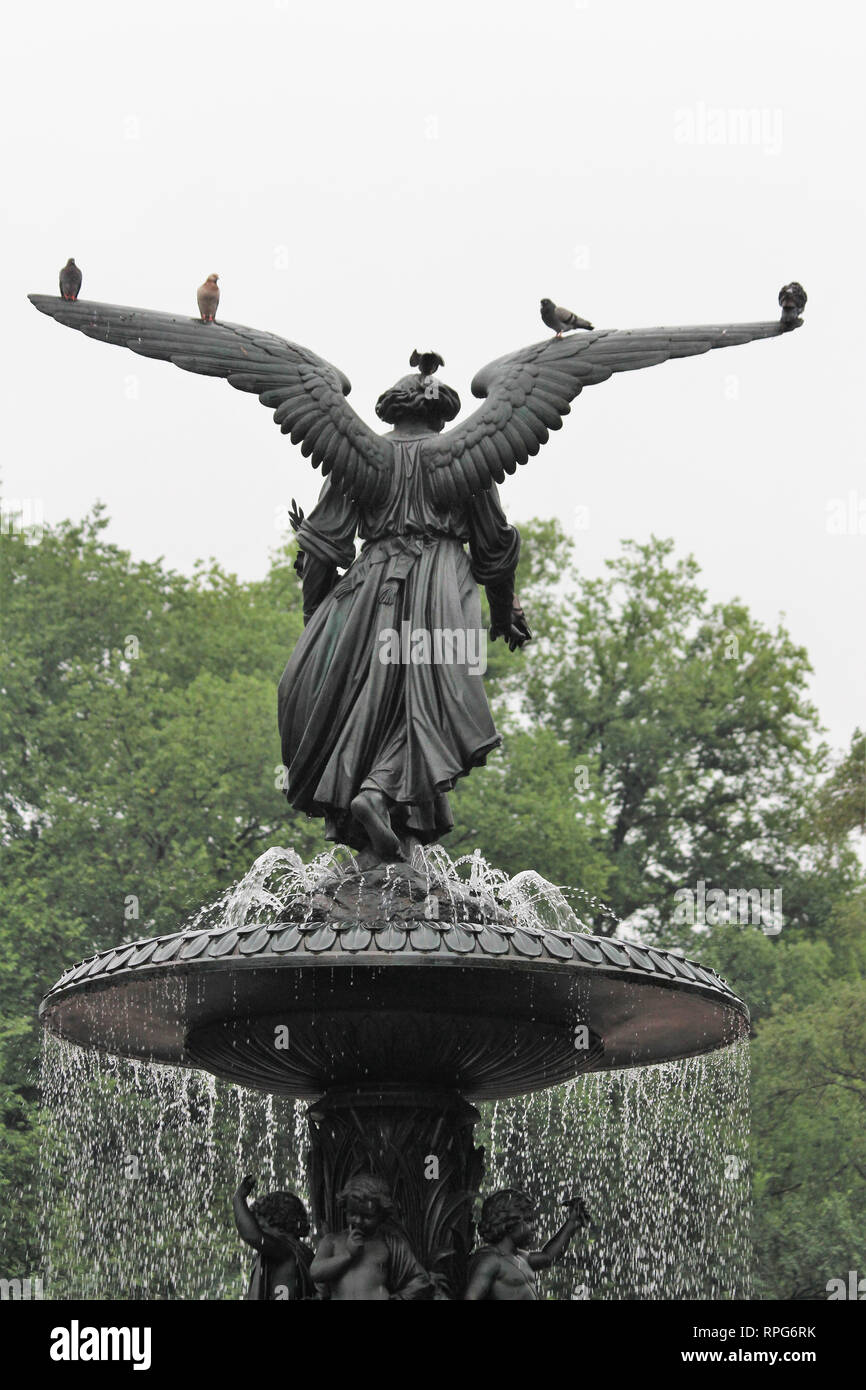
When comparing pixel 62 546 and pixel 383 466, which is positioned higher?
pixel 62 546

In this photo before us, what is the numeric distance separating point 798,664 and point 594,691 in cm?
341

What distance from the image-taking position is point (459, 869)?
23859 mm

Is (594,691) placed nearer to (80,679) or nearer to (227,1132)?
(80,679)

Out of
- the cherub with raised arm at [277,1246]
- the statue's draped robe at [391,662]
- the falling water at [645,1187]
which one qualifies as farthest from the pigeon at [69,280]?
the falling water at [645,1187]

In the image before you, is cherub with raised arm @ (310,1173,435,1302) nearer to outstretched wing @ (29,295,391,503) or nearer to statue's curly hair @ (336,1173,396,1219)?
statue's curly hair @ (336,1173,396,1219)

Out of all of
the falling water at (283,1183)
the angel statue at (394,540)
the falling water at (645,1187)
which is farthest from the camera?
the falling water at (645,1187)

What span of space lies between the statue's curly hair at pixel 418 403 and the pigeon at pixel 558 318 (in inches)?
24.7

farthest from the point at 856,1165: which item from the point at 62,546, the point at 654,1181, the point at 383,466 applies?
the point at 383,466

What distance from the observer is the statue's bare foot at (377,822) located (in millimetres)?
8609

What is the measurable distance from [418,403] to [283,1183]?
37.7 feet

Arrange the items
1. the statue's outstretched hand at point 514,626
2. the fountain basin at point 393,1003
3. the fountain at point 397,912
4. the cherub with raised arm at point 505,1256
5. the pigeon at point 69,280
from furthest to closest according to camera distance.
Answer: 1. the statue's outstretched hand at point 514,626
2. the pigeon at point 69,280
3. the cherub with raised arm at point 505,1256
4. the fountain at point 397,912
5. the fountain basin at point 393,1003

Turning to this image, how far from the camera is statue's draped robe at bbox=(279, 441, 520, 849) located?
8836mm

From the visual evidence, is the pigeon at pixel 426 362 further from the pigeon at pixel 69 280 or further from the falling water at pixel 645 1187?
the falling water at pixel 645 1187

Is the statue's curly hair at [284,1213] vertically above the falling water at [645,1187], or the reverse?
the falling water at [645,1187]
